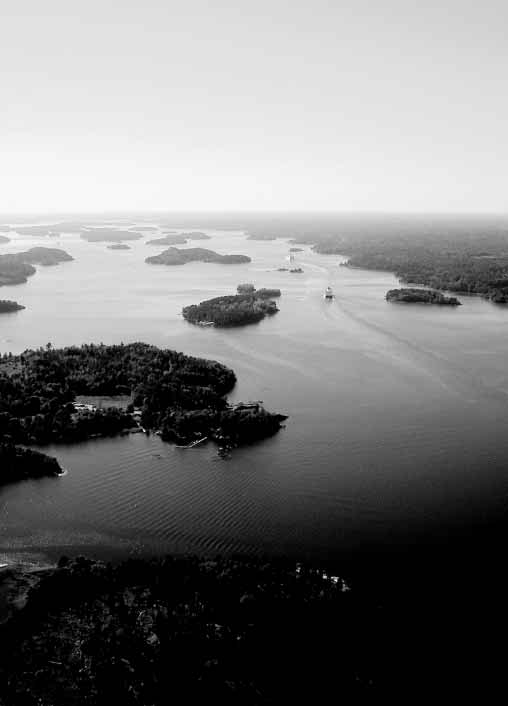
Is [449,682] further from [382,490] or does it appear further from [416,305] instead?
[416,305]

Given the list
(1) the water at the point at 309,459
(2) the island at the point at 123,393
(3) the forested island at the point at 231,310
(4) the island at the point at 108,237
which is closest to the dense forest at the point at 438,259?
(1) the water at the point at 309,459

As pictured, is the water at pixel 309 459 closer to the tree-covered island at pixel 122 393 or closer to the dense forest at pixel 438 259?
the tree-covered island at pixel 122 393

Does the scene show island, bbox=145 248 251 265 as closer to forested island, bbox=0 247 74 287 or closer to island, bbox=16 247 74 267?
island, bbox=16 247 74 267

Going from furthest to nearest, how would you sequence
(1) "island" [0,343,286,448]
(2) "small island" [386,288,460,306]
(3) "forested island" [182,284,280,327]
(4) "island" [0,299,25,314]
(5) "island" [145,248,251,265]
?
(5) "island" [145,248,251,265], (2) "small island" [386,288,460,306], (4) "island" [0,299,25,314], (3) "forested island" [182,284,280,327], (1) "island" [0,343,286,448]

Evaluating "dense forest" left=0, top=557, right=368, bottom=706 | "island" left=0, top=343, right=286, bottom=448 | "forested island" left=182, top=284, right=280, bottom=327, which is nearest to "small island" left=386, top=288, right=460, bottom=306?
"forested island" left=182, top=284, right=280, bottom=327

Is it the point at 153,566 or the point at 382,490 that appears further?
the point at 382,490

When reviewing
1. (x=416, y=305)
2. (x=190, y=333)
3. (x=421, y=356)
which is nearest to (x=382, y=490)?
(x=421, y=356)
